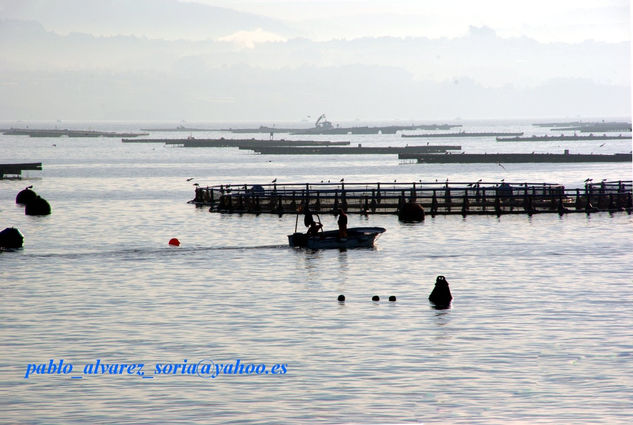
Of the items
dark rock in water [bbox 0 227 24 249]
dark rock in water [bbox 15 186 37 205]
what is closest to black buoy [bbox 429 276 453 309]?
dark rock in water [bbox 0 227 24 249]

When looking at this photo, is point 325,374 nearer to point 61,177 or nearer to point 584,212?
point 584,212

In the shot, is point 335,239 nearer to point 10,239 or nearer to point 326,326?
point 10,239

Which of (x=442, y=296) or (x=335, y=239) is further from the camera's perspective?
(x=335, y=239)

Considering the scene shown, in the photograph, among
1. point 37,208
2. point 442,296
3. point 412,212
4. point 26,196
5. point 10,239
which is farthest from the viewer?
point 26,196

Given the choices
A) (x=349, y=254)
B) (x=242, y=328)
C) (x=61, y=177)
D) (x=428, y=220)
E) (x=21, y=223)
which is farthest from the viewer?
(x=61, y=177)

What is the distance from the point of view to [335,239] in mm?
51938

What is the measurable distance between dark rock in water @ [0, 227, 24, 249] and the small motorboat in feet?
50.9

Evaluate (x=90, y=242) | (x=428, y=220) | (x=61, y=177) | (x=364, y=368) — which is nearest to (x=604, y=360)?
(x=364, y=368)

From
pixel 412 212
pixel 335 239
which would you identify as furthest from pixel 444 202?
pixel 335 239

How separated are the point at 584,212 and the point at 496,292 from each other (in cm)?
3792

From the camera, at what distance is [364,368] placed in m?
25.2

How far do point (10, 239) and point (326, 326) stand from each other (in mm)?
30161

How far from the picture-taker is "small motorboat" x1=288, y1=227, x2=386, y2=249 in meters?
52.1

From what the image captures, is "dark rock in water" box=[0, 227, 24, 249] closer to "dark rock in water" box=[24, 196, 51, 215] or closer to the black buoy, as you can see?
"dark rock in water" box=[24, 196, 51, 215]
